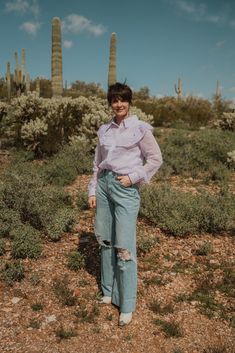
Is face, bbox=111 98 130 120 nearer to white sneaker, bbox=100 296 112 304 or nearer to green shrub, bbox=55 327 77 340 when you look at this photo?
white sneaker, bbox=100 296 112 304

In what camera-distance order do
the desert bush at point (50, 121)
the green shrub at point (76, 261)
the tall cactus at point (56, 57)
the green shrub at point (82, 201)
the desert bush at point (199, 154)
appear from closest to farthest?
the green shrub at point (76, 261) → the green shrub at point (82, 201) → the desert bush at point (199, 154) → the desert bush at point (50, 121) → the tall cactus at point (56, 57)

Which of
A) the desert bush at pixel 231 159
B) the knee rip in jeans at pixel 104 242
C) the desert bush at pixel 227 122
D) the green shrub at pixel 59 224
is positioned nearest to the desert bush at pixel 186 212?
the green shrub at pixel 59 224

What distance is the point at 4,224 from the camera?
5.55m

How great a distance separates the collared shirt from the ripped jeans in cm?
13

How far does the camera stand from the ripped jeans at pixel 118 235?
3.64m

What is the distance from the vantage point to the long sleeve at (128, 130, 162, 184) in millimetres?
3549

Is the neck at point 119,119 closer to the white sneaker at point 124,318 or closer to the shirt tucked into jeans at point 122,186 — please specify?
the shirt tucked into jeans at point 122,186

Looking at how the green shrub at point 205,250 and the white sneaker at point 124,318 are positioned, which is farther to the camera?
the green shrub at point 205,250

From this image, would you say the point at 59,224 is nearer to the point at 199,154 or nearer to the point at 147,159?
the point at 147,159

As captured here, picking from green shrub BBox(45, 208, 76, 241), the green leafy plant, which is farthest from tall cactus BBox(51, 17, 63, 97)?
the green leafy plant

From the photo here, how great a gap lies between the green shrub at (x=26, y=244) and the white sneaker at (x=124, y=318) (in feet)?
5.23

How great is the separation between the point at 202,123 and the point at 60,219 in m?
15.0

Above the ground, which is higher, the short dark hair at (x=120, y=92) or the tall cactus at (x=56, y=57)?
the tall cactus at (x=56, y=57)

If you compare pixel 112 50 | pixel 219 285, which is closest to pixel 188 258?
pixel 219 285
